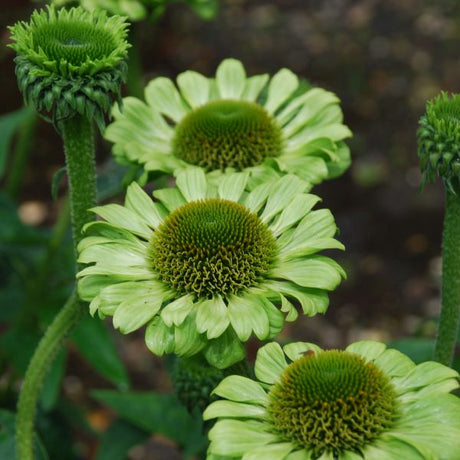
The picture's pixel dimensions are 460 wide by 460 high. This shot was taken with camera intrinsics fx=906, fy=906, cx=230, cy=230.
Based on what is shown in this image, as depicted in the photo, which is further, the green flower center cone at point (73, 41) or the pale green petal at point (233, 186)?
the pale green petal at point (233, 186)

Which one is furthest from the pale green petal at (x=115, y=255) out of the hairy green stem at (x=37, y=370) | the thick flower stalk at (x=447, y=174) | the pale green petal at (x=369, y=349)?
the thick flower stalk at (x=447, y=174)

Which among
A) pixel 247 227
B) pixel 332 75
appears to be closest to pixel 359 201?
pixel 332 75

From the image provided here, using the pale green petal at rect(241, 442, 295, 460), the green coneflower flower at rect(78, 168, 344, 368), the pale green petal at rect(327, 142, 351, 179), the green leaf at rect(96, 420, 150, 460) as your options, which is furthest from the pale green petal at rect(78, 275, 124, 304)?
the green leaf at rect(96, 420, 150, 460)

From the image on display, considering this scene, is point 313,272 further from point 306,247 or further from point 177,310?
point 177,310

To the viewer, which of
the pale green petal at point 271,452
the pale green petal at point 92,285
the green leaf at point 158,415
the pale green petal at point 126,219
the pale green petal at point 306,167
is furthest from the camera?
the green leaf at point 158,415

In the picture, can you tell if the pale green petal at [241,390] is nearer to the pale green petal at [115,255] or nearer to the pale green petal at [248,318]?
the pale green petal at [248,318]

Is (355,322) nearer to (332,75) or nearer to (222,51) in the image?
(332,75)
